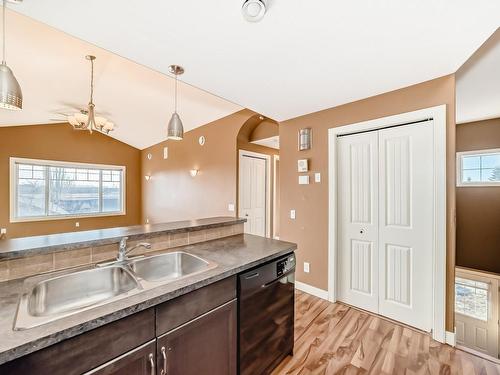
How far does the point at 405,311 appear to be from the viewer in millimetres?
2365

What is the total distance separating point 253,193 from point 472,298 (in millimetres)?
3778

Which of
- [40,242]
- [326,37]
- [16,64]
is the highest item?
[16,64]

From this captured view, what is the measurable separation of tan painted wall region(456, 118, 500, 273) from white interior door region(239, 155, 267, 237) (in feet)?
12.4

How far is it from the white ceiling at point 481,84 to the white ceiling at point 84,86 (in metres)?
3.06

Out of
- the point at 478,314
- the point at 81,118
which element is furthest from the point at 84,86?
the point at 478,314

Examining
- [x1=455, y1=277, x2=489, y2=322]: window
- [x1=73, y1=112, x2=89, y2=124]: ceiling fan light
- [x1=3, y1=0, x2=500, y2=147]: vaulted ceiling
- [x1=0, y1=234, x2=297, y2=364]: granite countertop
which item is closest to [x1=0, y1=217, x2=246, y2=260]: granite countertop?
[x1=0, y1=234, x2=297, y2=364]: granite countertop

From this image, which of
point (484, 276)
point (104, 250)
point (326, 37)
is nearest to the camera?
point (104, 250)

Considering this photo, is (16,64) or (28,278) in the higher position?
(16,64)

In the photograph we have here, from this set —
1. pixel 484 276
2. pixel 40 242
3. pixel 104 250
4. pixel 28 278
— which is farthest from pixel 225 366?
pixel 484 276

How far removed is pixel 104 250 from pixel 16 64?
3327 mm

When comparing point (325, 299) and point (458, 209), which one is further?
point (458, 209)

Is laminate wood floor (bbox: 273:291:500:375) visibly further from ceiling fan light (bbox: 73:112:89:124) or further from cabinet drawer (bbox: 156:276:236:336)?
ceiling fan light (bbox: 73:112:89:124)

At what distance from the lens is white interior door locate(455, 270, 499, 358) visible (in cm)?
270

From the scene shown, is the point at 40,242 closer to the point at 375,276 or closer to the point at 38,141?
the point at 375,276
